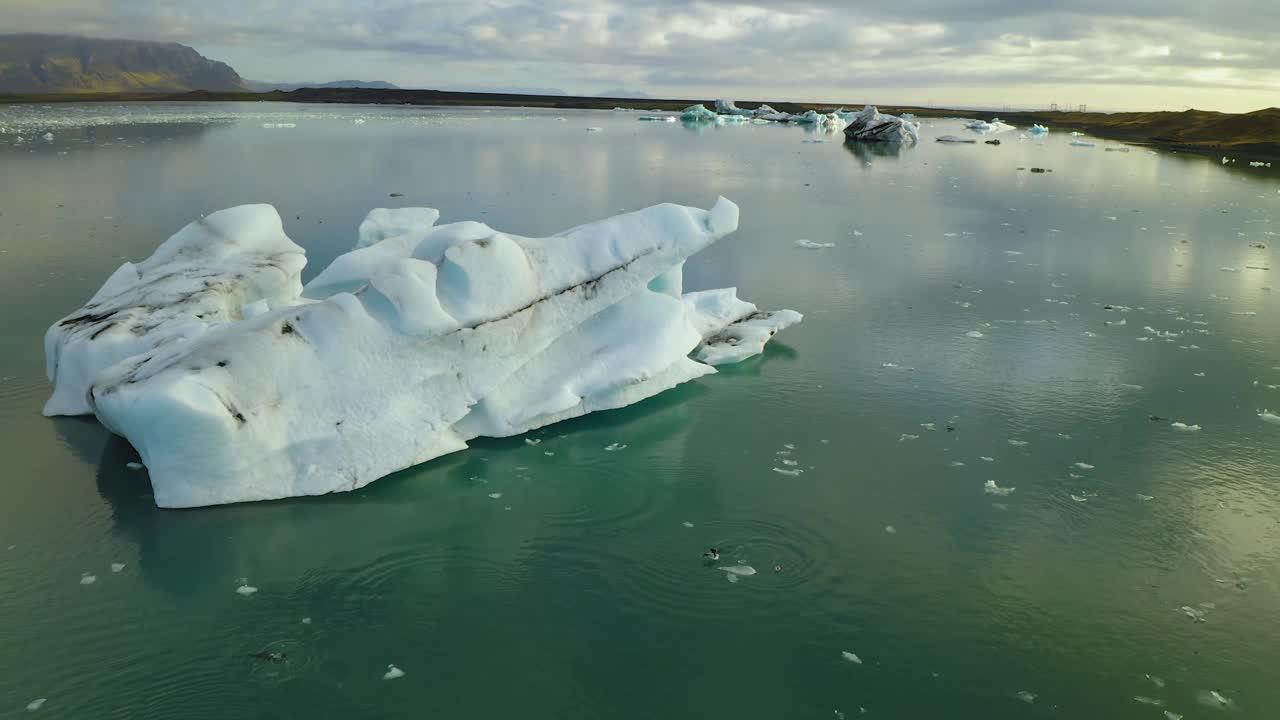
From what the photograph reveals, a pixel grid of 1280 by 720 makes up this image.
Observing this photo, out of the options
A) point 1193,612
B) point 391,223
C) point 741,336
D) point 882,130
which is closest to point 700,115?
point 882,130

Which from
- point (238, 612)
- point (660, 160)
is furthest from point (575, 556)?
point (660, 160)

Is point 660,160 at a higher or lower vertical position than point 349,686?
higher

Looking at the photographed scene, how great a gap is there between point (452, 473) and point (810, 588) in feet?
8.97

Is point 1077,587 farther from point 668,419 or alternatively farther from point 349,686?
point 349,686

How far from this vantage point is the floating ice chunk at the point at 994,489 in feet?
18.8

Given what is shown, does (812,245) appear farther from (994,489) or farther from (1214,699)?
(1214,699)

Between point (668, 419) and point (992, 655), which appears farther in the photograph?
point (668, 419)

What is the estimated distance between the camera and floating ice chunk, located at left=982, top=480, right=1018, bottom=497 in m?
5.73

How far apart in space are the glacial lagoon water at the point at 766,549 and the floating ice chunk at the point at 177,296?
0.51 metres

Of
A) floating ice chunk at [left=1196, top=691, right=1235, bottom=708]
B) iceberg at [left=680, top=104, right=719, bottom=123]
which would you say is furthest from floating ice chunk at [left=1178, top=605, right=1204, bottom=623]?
iceberg at [left=680, top=104, right=719, bottom=123]

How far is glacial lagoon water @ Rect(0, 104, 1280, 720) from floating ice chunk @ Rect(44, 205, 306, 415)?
514 mm

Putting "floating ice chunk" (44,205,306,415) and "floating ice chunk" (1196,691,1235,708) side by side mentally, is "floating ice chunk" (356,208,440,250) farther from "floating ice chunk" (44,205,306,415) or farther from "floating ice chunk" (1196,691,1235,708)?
"floating ice chunk" (1196,691,1235,708)

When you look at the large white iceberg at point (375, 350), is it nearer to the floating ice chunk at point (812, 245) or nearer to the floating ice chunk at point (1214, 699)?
the floating ice chunk at point (1214, 699)

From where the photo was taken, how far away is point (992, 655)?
13.7 ft
